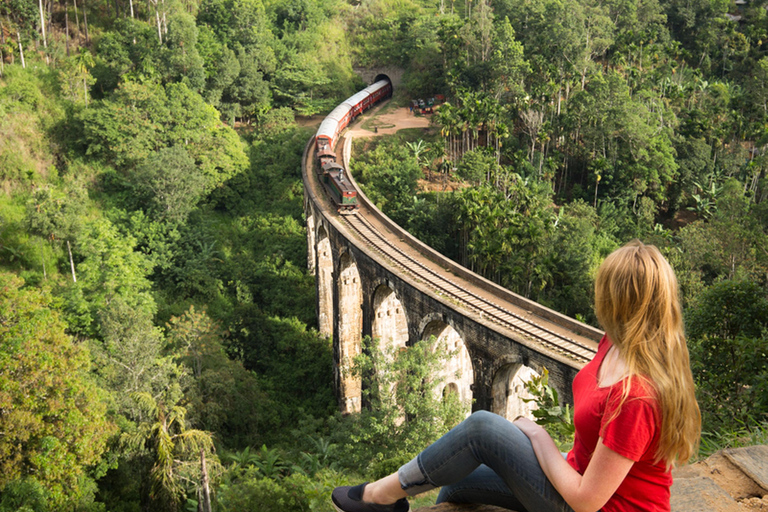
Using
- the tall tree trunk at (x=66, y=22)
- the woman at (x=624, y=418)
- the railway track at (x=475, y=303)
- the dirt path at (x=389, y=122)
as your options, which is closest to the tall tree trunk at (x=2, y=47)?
the tall tree trunk at (x=66, y=22)

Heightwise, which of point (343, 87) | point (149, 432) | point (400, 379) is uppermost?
point (343, 87)

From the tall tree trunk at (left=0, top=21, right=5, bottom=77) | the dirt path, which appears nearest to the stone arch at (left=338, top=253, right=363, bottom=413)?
the dirt path

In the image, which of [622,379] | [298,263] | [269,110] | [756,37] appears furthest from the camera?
[756,37]

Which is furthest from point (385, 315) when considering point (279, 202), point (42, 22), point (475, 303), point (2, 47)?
point (42, 22)

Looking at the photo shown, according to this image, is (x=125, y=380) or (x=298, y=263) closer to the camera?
(x=125, y=380)

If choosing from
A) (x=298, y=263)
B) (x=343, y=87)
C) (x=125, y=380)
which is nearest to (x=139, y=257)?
(x=298, y=263)

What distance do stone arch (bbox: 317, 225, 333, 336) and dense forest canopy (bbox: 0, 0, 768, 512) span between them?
1.42m

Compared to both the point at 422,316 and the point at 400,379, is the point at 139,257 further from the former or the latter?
the point at 400,379

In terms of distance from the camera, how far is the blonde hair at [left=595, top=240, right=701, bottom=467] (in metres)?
4.52

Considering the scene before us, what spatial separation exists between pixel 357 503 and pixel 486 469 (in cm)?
132

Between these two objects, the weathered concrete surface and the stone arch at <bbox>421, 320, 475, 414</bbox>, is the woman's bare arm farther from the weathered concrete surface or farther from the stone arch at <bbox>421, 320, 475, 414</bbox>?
the stone arch at <bbox>421, 320, 475, 414</bbox>

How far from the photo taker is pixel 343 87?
72062mm

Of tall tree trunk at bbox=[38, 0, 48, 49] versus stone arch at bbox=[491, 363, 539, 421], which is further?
tall tree trunk at bbox=[38, 0, 48, 49]

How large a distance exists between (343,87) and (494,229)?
115 feet
